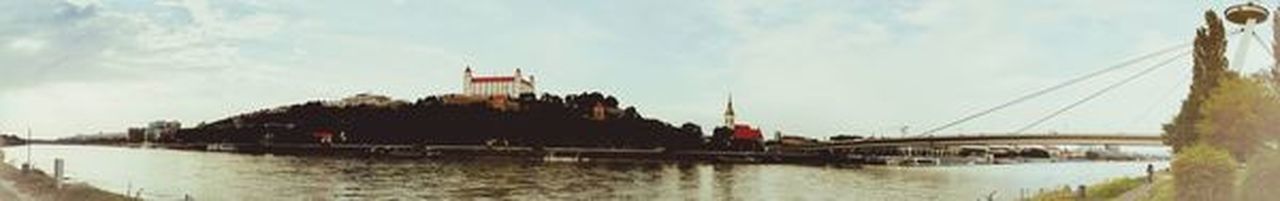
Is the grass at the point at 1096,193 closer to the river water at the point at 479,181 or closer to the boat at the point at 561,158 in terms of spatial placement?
the river water at the point at 479,181

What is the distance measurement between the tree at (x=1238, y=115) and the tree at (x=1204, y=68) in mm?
261

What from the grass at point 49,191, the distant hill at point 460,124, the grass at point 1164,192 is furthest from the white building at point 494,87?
the grass at point 1164,192

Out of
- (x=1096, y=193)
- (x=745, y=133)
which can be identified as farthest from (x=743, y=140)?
(x=1096, y=193)

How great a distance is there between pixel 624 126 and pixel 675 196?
36027 mm

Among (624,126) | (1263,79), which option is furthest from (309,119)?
(1263,79)

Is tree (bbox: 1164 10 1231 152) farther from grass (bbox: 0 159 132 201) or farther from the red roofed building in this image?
the red roofed building

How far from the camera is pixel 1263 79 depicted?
20.8m

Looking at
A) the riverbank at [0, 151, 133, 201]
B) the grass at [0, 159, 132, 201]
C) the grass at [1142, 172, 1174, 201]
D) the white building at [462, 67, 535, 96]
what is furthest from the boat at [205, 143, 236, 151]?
the grass at [1142, 172, 1174, 201]

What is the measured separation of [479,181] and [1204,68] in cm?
3992

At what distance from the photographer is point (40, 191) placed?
110ft

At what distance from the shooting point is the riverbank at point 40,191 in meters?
31.0

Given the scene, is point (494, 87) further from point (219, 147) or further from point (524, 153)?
point (219, 147)

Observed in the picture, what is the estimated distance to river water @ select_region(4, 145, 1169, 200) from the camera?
1860 inches

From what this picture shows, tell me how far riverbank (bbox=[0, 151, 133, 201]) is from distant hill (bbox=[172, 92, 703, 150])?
85.4 feet
